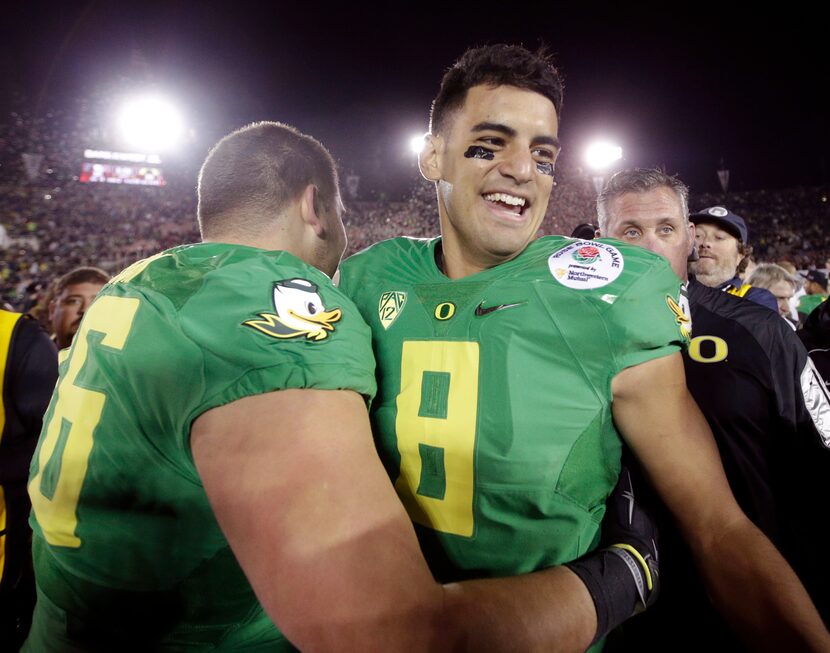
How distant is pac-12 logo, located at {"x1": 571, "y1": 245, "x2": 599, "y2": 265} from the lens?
1497 mm

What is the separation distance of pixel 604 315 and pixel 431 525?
2.46ft

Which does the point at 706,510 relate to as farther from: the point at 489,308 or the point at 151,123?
the point at 151,123

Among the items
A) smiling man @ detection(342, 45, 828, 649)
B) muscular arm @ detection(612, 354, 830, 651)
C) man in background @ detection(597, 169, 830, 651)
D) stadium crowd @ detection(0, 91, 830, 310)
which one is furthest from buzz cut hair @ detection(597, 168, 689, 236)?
stadium crowd @ detection(0, 91, 830, 310)

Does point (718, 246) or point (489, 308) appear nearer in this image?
point (489, 308)

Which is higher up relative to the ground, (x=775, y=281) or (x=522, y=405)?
(x=522, y=405)

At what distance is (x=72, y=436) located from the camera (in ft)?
3.52

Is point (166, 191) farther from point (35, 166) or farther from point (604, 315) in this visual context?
point (604, 315)

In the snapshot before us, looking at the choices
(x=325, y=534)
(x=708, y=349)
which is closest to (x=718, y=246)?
(x=708, y=349)

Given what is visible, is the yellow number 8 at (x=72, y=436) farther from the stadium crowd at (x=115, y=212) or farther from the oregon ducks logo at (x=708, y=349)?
the stadium crowd at (x=115, y=212)

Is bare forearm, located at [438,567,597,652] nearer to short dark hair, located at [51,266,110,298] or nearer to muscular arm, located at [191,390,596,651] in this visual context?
muscular arm, located at [191,390,596,651]

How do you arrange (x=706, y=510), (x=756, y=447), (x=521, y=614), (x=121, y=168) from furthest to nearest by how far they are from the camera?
(x=121, y=168) → (x=756, y=447) → (x=706, y=510) → (x=521, y=614)

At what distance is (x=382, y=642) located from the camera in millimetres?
757

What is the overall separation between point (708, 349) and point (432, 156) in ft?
5.00

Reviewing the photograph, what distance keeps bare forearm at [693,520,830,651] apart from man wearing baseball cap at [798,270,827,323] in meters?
6.40
